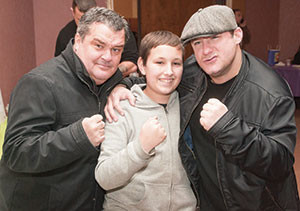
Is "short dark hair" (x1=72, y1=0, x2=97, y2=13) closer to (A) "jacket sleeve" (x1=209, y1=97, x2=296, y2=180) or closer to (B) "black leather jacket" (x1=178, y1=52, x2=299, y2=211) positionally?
(B) "black leather jacket" (x1=178, y1=52, x2=299, y2=211)

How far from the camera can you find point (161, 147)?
1.71 meters

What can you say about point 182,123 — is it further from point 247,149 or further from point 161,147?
point 247,149

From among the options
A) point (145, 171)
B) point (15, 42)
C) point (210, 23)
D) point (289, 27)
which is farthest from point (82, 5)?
point (289, 27)

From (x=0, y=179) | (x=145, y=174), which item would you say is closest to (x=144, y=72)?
(x=145, y=174)

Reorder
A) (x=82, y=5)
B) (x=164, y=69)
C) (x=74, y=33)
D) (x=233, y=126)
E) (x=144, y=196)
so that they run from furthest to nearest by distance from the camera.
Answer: (x=74, y=33) → (x=82, y=5) → (x=164, y=69) → (x=144, y=196) → (x=233, y=126)

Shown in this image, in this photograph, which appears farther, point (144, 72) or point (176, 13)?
point (176, 13)

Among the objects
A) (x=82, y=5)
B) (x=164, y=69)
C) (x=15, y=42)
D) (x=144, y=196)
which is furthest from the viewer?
(x=15, y=42)

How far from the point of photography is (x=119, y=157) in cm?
151

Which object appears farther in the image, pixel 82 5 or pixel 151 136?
pixel 82 5

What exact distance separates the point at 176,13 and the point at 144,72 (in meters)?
4.33

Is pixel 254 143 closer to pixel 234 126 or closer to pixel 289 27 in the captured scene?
pixel 234 126

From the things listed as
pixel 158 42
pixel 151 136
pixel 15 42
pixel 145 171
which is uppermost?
pixel 158 42

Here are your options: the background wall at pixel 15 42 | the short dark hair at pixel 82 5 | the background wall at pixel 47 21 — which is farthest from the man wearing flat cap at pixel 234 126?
the background wall at pixel 47 21

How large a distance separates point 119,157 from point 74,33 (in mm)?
2355
